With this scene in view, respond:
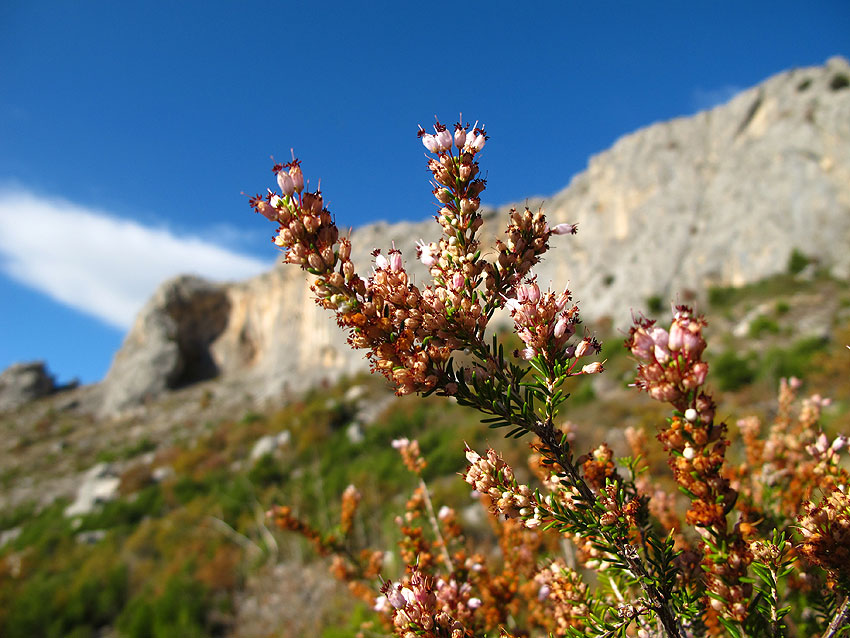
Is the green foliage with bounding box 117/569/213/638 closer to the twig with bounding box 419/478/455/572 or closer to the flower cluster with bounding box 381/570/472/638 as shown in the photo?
the twig with bounding box 419/478/455/572

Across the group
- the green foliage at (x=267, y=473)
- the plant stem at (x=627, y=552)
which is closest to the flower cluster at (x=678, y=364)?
the plant stem at (x=627, y=552)

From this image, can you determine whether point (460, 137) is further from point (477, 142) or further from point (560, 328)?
point (560, 328)

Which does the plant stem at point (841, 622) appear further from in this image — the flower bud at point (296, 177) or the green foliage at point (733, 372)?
the green foliage at point (733, 372)

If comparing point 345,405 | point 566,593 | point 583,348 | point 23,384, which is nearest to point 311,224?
point 583,348

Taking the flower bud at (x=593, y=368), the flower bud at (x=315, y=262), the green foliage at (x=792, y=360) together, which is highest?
the green foliage at (x=792, y=360)

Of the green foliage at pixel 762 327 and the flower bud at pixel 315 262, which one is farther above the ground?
the green foliage at pixel 762 327

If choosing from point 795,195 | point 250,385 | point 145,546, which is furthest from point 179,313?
point 795,195

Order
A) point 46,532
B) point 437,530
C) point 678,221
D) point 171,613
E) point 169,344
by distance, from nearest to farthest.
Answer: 1. point 437,530
2. point 171,613
3. point 46,532
4. point 678,221
5. point 169,344
